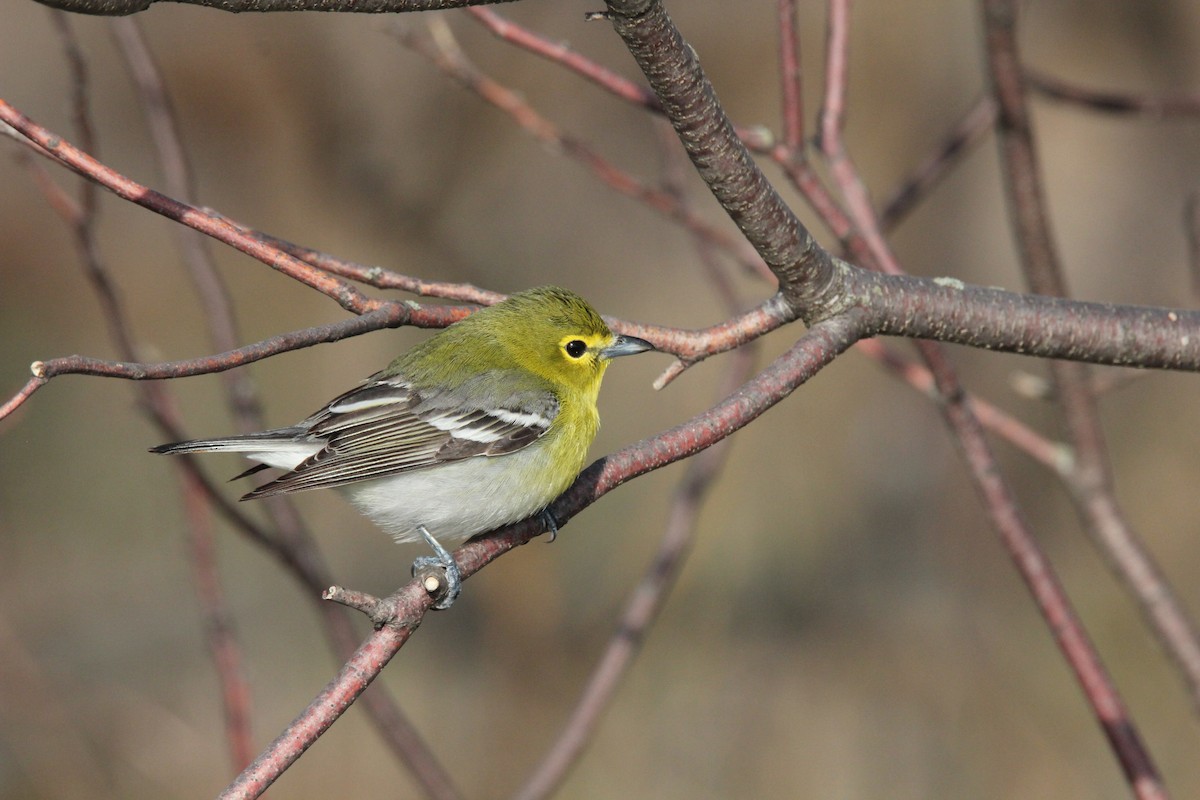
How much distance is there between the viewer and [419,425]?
3.99 m

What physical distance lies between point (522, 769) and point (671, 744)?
101cm

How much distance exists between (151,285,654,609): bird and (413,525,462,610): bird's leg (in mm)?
13

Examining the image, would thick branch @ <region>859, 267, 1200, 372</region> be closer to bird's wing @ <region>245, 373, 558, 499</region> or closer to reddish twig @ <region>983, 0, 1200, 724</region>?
reddish twig @ <region>983, 0, 1200, 724</region>

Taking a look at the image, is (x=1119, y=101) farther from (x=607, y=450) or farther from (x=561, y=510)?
(x=607, y=450)

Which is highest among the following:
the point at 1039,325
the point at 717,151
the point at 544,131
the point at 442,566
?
the point at 544,131

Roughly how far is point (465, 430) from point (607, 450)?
3.48m

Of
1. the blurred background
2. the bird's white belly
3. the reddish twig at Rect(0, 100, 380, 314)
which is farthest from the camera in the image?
the blurred background

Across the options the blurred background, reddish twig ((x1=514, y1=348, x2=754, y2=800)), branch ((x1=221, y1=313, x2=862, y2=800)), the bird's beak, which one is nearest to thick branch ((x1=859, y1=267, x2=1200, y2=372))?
branch ((x1=221, y1=313, x2=862, y2=800))

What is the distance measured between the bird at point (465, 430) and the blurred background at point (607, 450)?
2.91 meters

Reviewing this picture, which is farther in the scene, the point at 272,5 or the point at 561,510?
the point at 561,510

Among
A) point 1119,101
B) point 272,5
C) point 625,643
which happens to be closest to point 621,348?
point 625,643

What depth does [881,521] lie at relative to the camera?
7574 mm

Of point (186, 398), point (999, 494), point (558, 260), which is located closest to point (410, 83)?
point (558, 260)

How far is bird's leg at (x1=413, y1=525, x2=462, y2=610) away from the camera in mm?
2700
